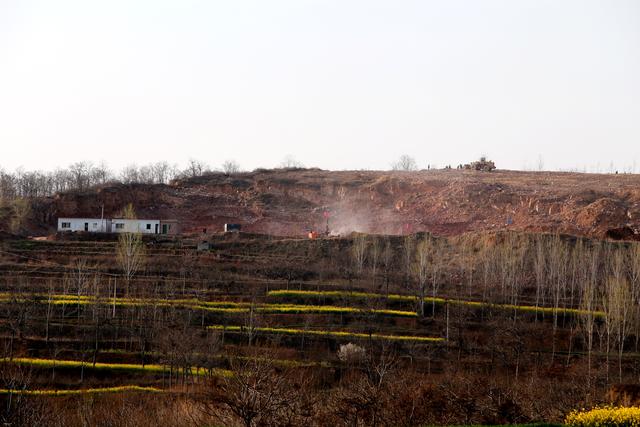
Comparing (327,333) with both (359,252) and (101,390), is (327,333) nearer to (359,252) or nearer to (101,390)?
(101,390)

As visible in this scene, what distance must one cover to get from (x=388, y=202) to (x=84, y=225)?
32.4 meters

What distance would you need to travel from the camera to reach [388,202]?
84375 millimetres

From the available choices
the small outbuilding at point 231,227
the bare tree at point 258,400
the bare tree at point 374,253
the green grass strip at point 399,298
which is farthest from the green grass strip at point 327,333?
the small outbuilding at point 231,227

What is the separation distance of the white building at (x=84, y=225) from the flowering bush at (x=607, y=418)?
173 feet

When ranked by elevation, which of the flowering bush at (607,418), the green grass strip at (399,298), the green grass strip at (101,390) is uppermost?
the green grass strip at (399,298)

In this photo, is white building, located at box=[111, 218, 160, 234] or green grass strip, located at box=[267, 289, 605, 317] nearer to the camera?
green grass strip, located at box=[267, 289, 605, 317]

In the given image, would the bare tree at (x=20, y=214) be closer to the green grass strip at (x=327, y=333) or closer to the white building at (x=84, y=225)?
the white building at (x=84, y=225)

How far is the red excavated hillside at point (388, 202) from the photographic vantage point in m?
72.4

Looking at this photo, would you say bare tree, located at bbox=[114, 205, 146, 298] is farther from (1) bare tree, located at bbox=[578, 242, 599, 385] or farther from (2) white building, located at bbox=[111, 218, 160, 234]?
(1) bare tree, located at bbox=[578, 242, 599, 385]

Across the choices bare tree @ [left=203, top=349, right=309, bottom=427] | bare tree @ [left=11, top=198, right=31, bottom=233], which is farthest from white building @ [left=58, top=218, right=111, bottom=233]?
bare tree @ [left=203, top=349, right=309, bottom=427]

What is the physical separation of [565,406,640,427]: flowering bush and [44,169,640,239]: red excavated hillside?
152ft

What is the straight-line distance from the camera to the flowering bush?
21.2 m

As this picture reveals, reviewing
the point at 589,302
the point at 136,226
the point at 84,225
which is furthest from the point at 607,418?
the point at 84,225

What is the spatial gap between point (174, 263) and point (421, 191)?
37.7 meters
